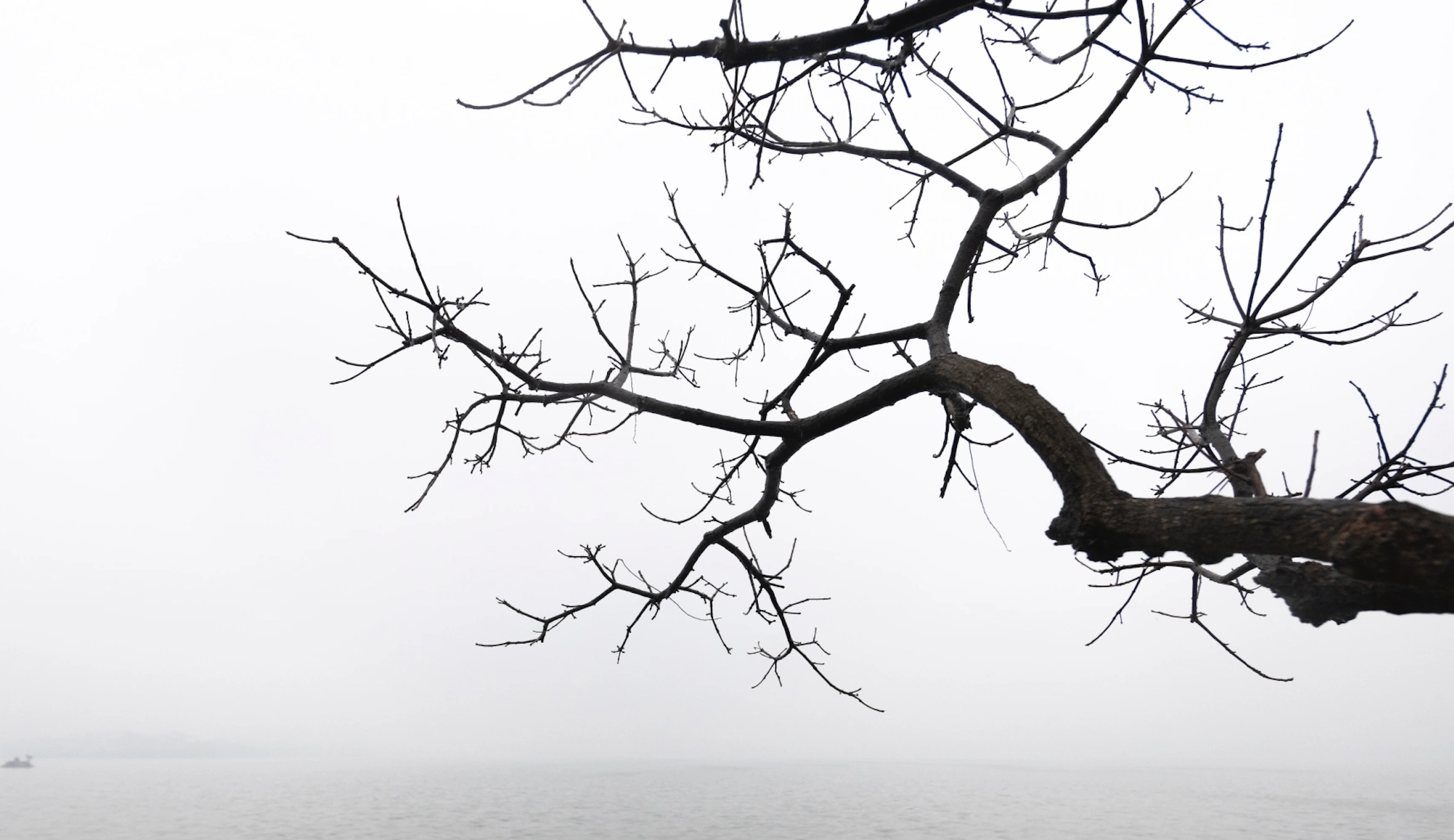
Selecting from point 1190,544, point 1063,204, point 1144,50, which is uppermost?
point 1063,204

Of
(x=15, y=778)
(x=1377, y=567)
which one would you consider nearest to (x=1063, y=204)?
(x=1377, y=567)

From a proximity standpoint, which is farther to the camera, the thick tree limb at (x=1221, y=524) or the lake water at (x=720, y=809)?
the lake water at (x=720, y=809)

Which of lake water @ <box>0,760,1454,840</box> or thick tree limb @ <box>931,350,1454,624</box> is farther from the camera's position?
lake water @ <box>0,760,1454,840</box>

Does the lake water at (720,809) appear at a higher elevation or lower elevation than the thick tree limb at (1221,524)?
lower

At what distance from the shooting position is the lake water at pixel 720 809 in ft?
115

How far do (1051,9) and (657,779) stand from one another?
8549 centimetres

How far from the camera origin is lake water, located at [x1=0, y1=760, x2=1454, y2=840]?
34906 millimetres

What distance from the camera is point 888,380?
10.8 feet

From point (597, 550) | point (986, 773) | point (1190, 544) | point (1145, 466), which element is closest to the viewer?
point (1190, 544)

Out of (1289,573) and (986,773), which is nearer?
(1289,573)

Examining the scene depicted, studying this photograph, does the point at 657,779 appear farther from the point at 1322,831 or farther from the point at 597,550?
the point at 597,550

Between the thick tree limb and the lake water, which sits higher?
the thick tree limb

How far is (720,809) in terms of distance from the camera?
44.0 metres

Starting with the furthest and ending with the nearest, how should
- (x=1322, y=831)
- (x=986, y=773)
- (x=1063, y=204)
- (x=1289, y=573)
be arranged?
(x=986, y=773)
(x=1322, y=831)
(x=1063, y=204)
(x=1289, y=573)
